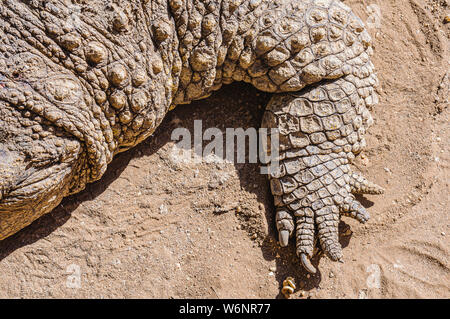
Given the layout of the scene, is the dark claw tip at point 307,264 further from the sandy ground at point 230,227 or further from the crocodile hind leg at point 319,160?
the sandy ground at point 230,227

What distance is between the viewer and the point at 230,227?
3.18 metres

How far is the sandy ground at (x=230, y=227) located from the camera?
3.04 metres

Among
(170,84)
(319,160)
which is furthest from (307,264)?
(170,84)

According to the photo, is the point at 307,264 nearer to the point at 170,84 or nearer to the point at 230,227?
the point at 230,227

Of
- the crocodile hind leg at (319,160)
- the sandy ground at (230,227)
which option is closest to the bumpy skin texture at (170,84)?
the crocodile hind leg at (319,160)

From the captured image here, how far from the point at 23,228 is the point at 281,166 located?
1.93 metres

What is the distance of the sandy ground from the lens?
3.04 metres

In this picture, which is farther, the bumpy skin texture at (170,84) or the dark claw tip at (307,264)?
the dark claw tip at (307,264)

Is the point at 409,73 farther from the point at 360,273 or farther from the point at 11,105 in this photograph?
the point at 11,105

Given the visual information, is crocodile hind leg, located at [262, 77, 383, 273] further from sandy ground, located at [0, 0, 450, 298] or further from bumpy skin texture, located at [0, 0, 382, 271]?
sandy ground, located at [0, 0, 450, 298]

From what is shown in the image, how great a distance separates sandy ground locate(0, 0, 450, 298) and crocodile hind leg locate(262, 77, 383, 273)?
0.67ft

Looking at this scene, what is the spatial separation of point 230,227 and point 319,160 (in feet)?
2.71

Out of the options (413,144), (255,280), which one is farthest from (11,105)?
(413,144)

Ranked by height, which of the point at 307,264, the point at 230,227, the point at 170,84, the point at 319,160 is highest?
the point at 170,84
